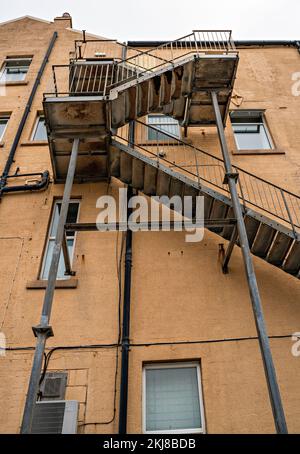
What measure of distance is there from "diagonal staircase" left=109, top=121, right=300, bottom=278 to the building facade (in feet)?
0.12

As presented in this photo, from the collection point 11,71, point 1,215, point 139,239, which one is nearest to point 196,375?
point 139,239

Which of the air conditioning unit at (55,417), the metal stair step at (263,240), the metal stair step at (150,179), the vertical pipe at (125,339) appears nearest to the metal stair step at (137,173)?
the metal stair step at (150,179)

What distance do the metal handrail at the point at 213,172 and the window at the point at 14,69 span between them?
536 cm

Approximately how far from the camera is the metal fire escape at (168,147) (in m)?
7.34

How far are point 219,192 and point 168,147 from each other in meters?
2.32

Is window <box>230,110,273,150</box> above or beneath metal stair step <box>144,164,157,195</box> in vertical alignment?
above

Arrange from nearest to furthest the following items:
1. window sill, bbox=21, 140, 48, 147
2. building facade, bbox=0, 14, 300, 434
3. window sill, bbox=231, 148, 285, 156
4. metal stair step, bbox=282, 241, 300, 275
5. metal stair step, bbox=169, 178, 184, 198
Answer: building facade, bbox=0, 14, 300, 434, metal stair step, bbox=282, 241, 300, 275, metal stair step, bbox=169, 178, 184, 198, window sill, bbox=231, 148, 285, 156, window sill, bbox=21, 140, 48, 147

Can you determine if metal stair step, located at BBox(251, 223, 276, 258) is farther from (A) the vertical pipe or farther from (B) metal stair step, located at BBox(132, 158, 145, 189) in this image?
(B) metal stair step, located at BBox(132, 158, 145, 189)

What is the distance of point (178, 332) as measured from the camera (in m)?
6.91

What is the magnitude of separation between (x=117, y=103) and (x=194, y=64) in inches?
90.3

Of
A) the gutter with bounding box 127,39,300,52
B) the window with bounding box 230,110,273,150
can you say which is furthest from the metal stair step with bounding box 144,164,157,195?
the gutter with bounding box 127,39,300,52

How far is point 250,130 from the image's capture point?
452 inches

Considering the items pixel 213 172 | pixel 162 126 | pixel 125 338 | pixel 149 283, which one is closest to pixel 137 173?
pixel 213 172

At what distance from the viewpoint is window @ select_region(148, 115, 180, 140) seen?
11.2 m
